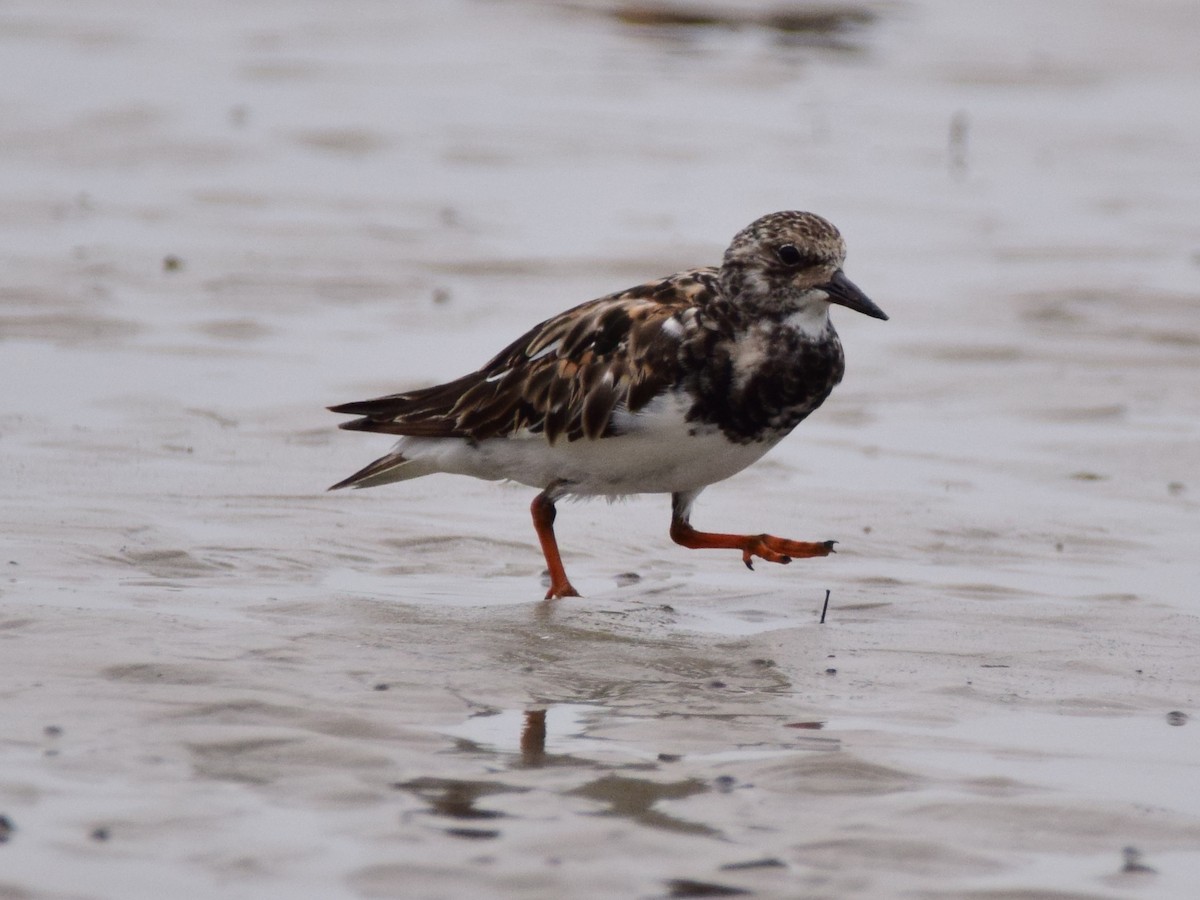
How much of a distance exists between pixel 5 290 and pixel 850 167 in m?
6.89

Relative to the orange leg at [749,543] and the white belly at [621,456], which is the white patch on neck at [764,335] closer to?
the white belly at [621,456]

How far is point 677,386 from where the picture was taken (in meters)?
5.99

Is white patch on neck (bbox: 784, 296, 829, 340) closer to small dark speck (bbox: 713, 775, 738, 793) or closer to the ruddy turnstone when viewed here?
the ruddy turnstone

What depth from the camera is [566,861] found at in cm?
386

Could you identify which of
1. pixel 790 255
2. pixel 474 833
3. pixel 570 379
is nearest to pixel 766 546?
pixel 570 379

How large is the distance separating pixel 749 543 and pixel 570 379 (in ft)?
2.64

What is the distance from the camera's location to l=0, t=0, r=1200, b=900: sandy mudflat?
4.08 metres

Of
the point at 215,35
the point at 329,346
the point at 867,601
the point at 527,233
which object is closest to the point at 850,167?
the point at 527,233

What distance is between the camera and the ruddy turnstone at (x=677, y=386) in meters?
6.02

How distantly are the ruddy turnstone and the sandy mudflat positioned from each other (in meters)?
0.39

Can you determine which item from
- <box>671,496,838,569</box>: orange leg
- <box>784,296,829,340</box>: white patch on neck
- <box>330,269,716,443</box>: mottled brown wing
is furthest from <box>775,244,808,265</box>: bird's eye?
<box>671,496,838,569</box>: orange leg

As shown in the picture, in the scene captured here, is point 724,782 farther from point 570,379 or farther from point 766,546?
point 570,379

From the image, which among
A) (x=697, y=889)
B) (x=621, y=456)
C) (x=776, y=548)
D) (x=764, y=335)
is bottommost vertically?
(x=697, y=889)

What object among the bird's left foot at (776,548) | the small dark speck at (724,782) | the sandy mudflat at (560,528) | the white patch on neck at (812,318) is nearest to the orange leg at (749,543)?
the bird's left foot at (776,548)
